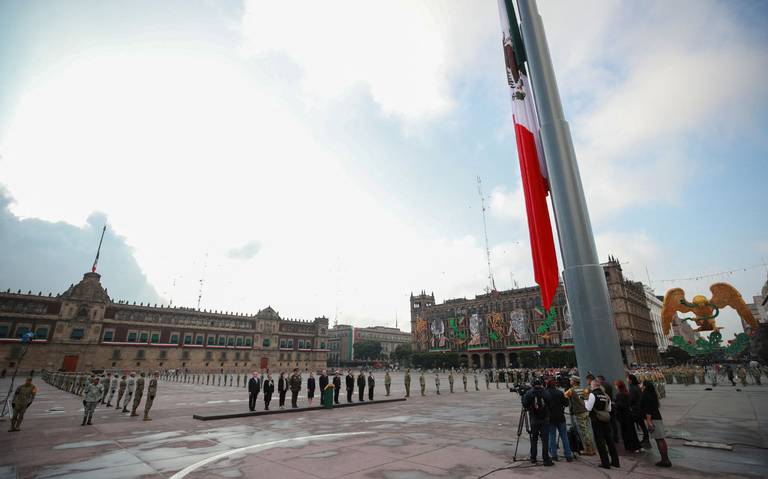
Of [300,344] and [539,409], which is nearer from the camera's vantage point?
[539,409]

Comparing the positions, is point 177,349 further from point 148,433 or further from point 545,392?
point 545,392

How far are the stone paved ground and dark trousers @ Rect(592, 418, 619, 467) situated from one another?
21 cm

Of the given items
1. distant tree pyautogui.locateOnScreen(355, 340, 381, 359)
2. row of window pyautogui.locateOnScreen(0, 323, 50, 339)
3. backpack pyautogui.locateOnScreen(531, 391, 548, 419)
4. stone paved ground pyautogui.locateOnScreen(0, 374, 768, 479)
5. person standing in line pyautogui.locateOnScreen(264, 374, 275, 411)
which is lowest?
stone paved ground pyautogui.locateOnScreen(0, 374, 768, 479)

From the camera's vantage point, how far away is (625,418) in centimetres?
723

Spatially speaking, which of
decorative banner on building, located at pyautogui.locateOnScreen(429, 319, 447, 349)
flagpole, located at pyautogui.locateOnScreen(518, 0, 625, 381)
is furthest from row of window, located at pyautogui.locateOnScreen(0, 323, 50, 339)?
decorative banner on building, located at pyautogui.locateOnScreen(429, 319, 447, 349)

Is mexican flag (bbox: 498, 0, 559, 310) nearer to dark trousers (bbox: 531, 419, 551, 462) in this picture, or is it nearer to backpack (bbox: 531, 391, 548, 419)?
backpack (bbox: 531, 391, 548, 419)

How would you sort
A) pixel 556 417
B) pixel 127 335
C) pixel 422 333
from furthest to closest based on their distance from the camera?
1. pixel 422 333
2. pixel 127 335
3. pixel 556 417

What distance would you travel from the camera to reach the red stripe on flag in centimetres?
862

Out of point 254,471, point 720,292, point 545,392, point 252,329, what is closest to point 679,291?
point 720,292

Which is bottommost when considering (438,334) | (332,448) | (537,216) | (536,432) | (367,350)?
(332,448)

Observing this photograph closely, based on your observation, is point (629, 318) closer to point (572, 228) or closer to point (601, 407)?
point (572, 228)

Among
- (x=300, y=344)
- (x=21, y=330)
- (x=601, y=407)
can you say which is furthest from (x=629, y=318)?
(x=21, y=330)

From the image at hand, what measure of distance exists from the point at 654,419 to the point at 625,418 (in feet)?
3.14

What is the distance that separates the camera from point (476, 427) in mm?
10422
